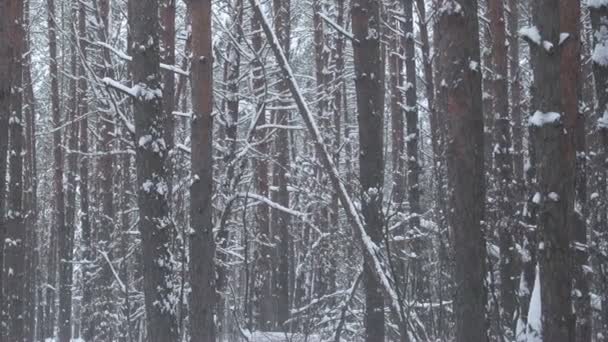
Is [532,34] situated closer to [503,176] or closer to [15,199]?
[503,176]

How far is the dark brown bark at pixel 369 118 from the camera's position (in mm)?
8438

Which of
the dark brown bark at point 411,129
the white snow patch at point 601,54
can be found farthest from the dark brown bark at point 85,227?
the white snow patch at point 601,54

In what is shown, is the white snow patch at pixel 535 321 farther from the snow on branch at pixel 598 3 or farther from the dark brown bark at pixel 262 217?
the dark brown bark at pixel 262 217

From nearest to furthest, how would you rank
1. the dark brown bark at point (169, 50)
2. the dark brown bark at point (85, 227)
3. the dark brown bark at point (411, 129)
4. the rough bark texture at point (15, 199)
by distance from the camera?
1. the rough bark texture at point (15, 199)
2. the dark brown bark at point (169, 50)
3. the dark brown bark at point (411, 129)
4. the dark brown bark at point (85, 227)

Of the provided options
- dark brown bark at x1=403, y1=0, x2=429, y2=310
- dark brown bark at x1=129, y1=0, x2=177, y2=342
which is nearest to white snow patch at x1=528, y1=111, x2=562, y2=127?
dark brown bark at x1=129, y1=0, x2=177, y2=342

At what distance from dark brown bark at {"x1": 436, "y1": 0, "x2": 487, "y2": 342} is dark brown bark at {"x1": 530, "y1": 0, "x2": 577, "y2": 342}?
537mm

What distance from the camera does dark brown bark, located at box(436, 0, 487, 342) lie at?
21.0 ft

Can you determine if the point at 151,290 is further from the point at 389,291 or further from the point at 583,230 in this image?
the point at 583,230

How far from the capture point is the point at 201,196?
8.98 meters

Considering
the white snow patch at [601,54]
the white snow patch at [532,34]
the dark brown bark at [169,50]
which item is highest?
the dark brown bark at [169,50]

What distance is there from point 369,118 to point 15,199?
7.67 meters

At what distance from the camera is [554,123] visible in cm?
600

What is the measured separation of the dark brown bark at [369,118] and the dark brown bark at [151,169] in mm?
2232

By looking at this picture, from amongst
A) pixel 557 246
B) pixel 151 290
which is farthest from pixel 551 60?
pixel 151 290
